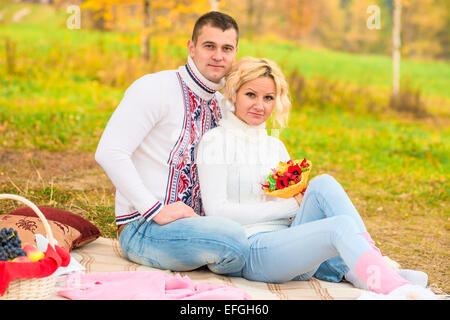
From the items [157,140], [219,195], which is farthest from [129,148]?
[219,195]

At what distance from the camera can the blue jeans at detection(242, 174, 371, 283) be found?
115 inches

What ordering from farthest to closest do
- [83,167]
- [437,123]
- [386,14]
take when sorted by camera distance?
[386,14] → [437,123] → [83,167]

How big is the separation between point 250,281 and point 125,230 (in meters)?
0.77

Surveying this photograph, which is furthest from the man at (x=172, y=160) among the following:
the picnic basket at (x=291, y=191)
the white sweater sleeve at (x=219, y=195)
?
the picnic basket at (x=291, y=191)

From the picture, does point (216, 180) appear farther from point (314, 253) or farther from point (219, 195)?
point (314, 253)

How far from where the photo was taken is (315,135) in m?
9.41

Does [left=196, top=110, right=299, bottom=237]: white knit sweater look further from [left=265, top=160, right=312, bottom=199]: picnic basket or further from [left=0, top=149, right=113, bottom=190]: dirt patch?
[left=0, top=149, right=113, bottom=190]: dirt patch

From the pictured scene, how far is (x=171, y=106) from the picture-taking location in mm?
3408

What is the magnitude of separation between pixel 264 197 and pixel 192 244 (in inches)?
22.8

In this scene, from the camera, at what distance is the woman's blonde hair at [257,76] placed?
347 cm

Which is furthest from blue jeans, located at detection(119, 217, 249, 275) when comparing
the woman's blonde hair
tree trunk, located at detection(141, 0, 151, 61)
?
tree trunk, located at detection(141, 0, 151, 61)

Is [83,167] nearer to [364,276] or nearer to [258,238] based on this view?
[258,238]

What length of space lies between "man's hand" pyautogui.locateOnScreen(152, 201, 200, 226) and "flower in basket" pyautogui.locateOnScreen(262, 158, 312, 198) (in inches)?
18.1
